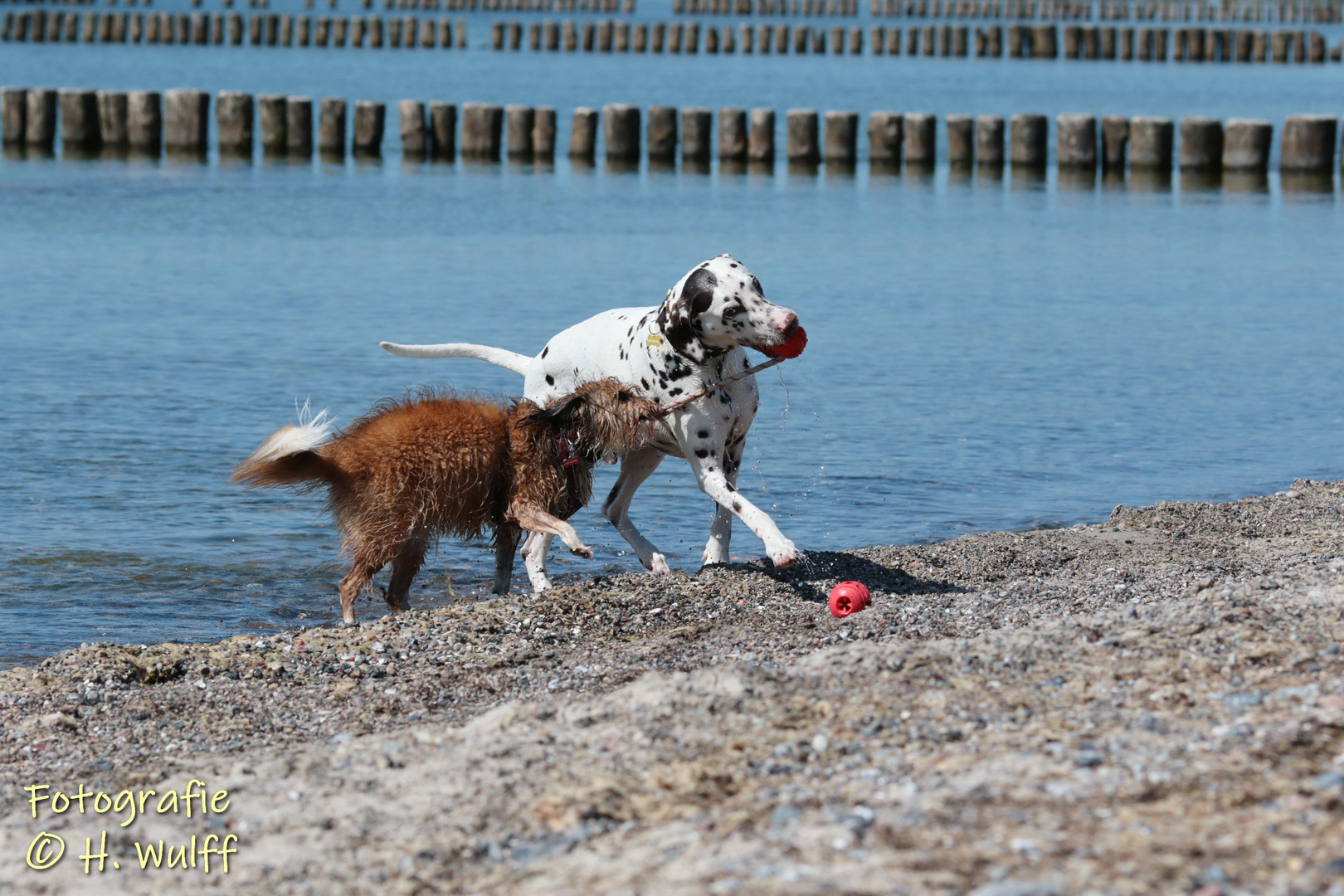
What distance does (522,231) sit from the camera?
22281mm

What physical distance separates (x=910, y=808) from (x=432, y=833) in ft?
3.98

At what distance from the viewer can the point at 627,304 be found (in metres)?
16.1

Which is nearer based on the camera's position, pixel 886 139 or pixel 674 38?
pixel 886 139

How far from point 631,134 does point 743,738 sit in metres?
27.3

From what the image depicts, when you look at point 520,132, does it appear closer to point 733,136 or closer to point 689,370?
point 733,136

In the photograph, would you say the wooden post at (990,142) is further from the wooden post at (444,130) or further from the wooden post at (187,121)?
the wooden post at (187,121)

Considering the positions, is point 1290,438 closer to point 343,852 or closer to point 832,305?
point 832,305

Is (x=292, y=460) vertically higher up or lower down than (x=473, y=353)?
lower down

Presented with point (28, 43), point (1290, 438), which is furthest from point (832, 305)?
point (28, 43)

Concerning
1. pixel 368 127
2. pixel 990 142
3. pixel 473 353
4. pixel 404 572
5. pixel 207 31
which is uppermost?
pixel 207 31

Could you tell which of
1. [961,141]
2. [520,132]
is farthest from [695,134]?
[961,141]

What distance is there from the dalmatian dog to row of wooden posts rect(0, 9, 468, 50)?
64823 mm

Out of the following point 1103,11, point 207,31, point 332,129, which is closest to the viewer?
point 332,129

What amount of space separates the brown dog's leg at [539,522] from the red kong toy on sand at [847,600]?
3.51ft
